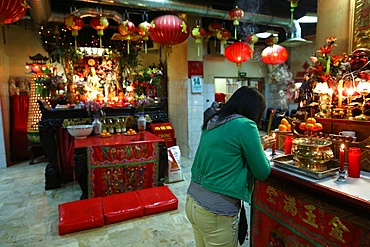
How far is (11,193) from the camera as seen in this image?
3666 millimetres

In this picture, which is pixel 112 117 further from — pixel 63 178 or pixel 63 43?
pixel 63 43


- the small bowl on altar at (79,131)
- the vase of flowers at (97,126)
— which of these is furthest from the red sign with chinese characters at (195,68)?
the small bowl on altar at (79,131)

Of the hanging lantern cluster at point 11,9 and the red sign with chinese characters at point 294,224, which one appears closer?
the red sign with chinese characters at point 294,224

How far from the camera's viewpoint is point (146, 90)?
5445 millimetres

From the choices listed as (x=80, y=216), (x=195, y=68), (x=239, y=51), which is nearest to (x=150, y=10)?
(x=195, y=68)

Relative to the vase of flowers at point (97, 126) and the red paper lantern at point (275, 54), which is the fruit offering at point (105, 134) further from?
the red paper lantern at point (275, 54)

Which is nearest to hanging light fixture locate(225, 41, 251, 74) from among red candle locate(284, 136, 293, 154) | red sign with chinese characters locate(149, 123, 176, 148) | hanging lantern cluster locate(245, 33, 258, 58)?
hanging lantern cluster locate(245, 33, 258, 58)

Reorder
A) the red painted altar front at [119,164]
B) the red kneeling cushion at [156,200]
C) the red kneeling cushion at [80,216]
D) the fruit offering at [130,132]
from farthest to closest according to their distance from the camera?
the fruit offering at [130,132] < the red painted altar front at [119,164] < the red kneeling cushion at [156,200] < the red kneeling cushion at [80,216]

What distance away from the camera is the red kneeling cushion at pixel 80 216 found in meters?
2.57

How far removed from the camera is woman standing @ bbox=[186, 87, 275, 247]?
127cm

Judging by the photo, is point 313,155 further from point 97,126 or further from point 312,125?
point 97,126

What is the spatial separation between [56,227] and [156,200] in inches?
43.5

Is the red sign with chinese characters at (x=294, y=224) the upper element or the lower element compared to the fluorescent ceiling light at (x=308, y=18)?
lower

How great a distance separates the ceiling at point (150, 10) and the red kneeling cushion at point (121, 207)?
287 centimetres
